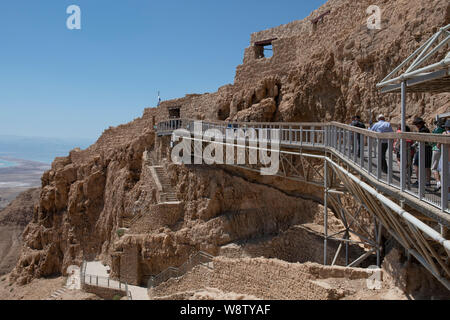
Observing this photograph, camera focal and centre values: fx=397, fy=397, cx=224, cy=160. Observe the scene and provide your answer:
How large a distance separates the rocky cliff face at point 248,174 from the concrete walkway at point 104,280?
2.21 ft

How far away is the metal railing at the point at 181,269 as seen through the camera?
1591cm

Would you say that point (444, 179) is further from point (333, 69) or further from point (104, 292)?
point (104, 292)

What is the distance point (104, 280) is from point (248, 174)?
8.49m

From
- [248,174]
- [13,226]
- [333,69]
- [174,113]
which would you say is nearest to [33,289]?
[174,113]

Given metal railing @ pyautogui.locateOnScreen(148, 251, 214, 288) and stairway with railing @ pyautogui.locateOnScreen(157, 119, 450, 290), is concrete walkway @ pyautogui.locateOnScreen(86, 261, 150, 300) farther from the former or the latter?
stairway with railing @ pyautogui.locateOnScreen(157, 119, 450, 290)

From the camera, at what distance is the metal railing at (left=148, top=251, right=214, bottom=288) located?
15906 millimetres

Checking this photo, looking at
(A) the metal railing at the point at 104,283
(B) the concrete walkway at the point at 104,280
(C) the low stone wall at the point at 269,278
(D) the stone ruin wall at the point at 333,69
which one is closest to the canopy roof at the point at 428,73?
(D) the stone ruin wall at the point at 333,69

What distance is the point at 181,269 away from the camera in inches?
640

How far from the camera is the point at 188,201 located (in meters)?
18.6

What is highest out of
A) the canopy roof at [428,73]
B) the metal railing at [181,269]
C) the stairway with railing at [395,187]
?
the canopy roof at [428,73]

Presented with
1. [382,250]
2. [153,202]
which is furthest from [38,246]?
[382,250]
